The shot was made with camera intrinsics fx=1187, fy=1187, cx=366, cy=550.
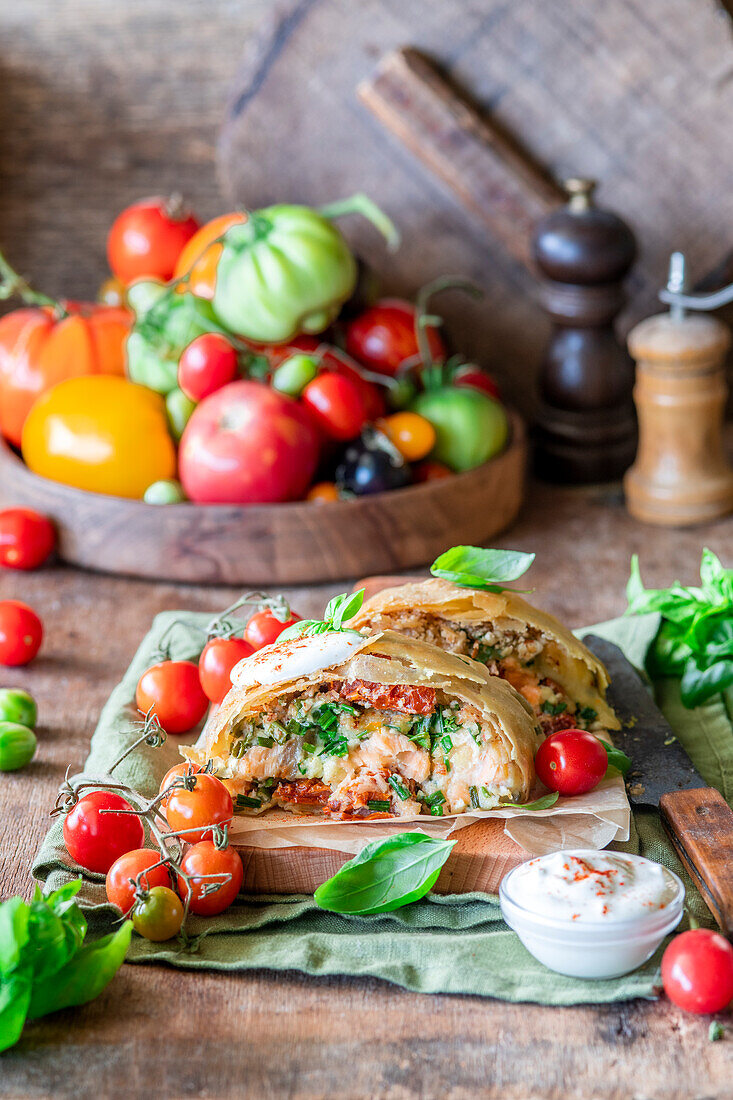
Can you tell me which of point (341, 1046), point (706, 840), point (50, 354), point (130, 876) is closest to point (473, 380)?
point (50, 354)

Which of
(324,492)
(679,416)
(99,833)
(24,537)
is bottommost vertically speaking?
(24,537)

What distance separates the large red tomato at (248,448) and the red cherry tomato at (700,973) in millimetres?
1166

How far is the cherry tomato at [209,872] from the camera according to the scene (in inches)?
43.7

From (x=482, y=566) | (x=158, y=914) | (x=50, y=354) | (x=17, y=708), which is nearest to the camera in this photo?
(x=158, y=914)

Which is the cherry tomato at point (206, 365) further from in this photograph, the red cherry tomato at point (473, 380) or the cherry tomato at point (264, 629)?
the cherry tomato at point (264, 629)

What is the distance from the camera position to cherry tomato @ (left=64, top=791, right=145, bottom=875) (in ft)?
3.84

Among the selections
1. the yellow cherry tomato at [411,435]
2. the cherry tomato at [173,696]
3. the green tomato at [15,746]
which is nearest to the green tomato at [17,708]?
the green tomato at [15,746]

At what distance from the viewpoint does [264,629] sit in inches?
56.8

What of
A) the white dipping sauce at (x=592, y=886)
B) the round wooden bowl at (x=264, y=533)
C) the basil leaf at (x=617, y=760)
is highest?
the white dipping sauce at (x=592, y=886)

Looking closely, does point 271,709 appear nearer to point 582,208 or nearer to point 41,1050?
point 41,1050

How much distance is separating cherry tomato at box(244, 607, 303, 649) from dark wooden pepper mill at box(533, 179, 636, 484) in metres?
1.15

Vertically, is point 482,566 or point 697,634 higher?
point 482,566

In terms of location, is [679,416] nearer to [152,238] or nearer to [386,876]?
[152,238]

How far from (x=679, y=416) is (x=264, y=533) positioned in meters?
0.80
